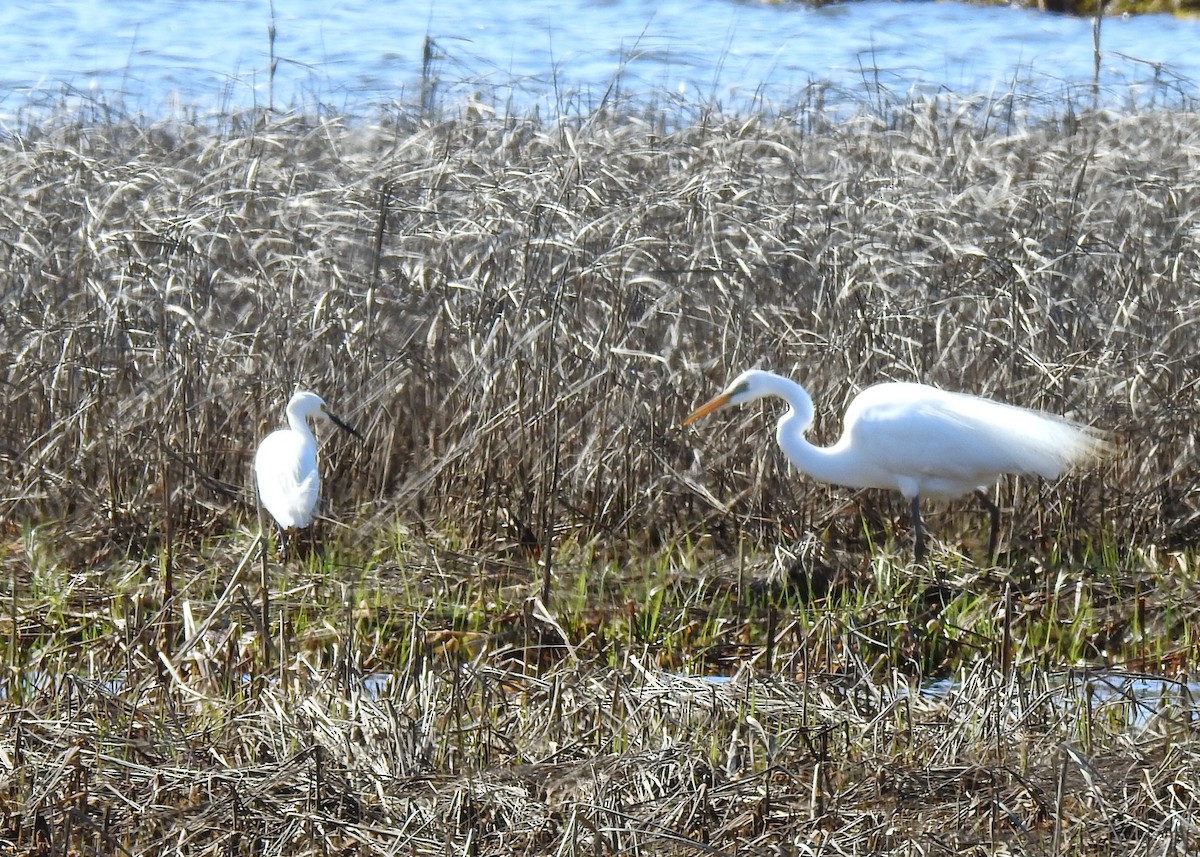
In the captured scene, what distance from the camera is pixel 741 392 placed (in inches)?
196

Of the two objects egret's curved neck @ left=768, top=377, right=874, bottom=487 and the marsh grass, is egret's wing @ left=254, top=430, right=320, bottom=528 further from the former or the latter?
egret's curved neck @ left=768, top=377, right=874, bottom=487

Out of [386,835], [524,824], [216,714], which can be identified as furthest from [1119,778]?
[216,714]

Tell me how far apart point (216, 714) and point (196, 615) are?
84cm

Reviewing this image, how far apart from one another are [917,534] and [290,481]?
193 centimetres

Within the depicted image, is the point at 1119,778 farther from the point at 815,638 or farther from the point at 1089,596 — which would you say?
the point at 1089,596

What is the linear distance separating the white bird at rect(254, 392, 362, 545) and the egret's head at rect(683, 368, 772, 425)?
3.73 feet

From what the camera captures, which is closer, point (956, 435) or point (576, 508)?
point (956, 435)

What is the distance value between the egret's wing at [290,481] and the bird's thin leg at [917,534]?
6.07 ft

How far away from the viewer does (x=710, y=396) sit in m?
5.41

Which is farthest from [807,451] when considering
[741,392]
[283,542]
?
[283,542]

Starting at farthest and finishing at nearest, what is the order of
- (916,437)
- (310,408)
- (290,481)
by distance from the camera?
(310,408)
(916,437)
(290,481)

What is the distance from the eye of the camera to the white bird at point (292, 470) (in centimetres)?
468

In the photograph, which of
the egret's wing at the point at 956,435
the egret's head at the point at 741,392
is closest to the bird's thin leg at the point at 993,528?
the egret's wing at the point at 956,435

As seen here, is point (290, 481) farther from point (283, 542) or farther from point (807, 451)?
point (807, 451)
